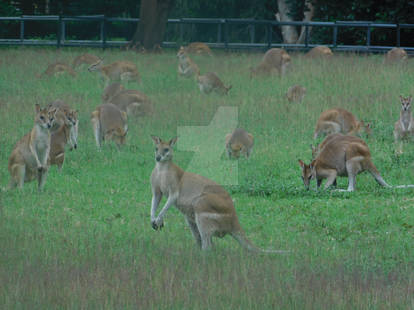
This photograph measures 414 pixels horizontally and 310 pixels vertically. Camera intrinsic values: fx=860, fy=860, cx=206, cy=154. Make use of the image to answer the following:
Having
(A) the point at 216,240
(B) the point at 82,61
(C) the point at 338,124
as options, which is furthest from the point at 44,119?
(B) the point at 82,61

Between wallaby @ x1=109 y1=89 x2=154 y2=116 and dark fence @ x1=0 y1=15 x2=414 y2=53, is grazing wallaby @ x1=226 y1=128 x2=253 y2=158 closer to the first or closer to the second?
wallaby @ x1=109 y1=89 x2=154 y2=116

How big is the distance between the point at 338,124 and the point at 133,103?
3.92 meters

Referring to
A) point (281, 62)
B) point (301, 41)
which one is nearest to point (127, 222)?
point (281, 62)

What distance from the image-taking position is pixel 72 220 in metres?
8.41

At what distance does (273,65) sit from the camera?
2059 centimetres

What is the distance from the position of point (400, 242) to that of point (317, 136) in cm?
566

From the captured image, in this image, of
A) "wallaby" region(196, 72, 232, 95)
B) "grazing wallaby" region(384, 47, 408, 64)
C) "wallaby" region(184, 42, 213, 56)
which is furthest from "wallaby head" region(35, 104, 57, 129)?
"wallaby" region(184, 42, 213, 56)

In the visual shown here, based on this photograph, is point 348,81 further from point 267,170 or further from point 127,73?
point 267,170

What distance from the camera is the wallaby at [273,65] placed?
20.4m

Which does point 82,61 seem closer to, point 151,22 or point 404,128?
point 151,22

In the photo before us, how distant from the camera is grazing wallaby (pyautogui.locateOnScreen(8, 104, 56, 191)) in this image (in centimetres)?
1002

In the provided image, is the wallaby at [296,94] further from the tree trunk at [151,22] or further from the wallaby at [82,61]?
the tree trunk at [151,22]

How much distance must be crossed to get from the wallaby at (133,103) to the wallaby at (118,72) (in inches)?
170

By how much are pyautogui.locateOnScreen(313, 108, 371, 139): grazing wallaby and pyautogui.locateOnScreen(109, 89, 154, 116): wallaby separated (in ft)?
11.3
